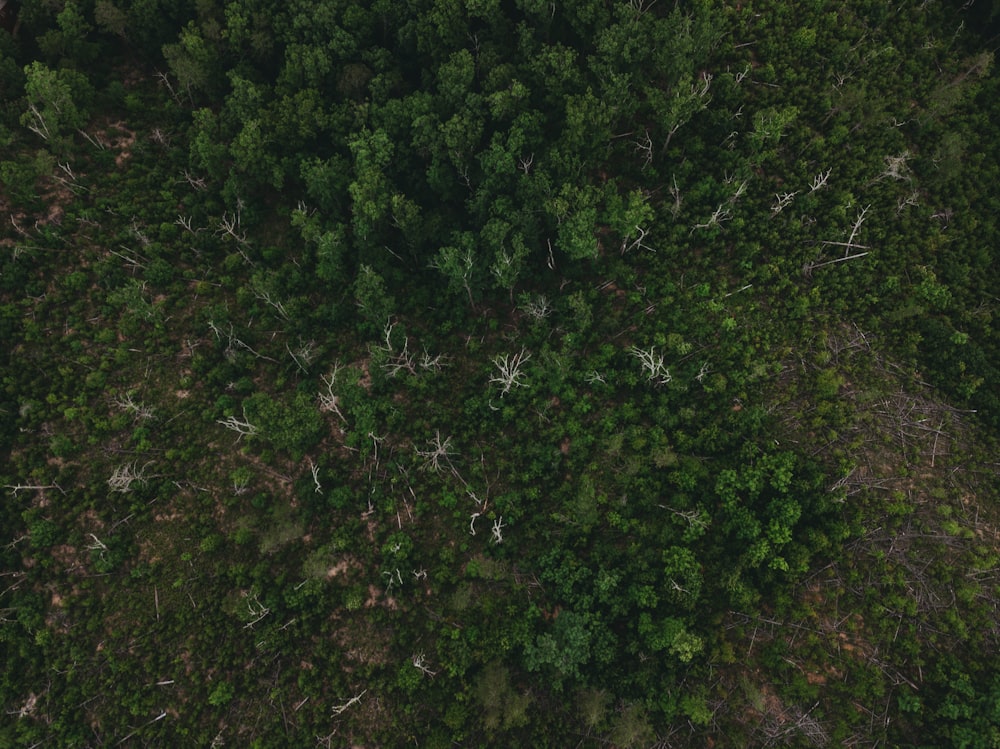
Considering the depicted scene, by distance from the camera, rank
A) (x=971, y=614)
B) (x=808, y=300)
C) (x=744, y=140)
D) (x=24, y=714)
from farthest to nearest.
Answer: (x=744, y=140), (x=808, y=300), (x=24, y=714), (x=971, y=614)

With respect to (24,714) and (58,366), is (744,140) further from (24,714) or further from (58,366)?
(24,714)

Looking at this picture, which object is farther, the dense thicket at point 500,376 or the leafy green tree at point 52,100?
the leafy green tree at point 52,100

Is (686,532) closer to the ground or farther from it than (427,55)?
closer to the ground

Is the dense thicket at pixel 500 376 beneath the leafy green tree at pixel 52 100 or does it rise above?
beneath

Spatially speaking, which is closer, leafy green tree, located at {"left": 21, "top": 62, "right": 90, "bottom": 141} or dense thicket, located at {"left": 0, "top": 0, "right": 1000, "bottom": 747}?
dense thicket, located at {"left": 0, "top": 0, "right": 1000, "bottom": 747}

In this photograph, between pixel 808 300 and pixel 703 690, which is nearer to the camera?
pixel 703 690

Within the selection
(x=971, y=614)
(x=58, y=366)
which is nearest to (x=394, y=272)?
(x=58, y=366)

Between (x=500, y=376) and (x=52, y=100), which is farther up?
(x=52, y=100)

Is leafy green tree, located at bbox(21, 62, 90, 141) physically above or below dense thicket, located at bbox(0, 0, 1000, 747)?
above
